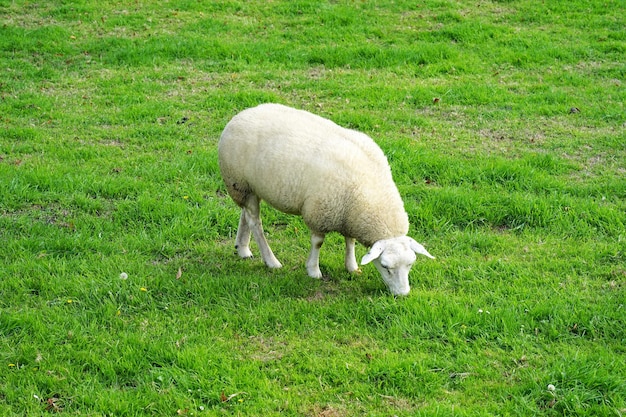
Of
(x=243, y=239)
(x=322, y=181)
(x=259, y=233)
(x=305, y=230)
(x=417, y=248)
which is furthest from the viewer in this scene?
(x=305, y=230)

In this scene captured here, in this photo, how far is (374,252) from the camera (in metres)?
5.67

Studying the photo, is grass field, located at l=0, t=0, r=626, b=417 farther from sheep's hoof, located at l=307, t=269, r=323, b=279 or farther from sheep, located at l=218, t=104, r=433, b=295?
sheep, located at l=218, t=104, r=433, b=295

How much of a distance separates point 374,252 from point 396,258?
181 mm

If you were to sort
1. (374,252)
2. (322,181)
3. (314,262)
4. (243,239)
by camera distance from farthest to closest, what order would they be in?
(243,239) → (314,262) → (322,181) → (374,252)

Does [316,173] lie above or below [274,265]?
above

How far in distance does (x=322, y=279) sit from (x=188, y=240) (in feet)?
4.67

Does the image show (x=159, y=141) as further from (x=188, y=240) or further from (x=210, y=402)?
(x=210, y=402)

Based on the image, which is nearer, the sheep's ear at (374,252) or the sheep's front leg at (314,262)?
the sheep's ear at (374,252)

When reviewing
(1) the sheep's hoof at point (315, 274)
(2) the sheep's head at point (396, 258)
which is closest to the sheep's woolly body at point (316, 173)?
(2) the sheep's head at point (396, 258)

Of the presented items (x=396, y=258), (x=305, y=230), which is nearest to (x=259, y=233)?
(x=305, y=230)

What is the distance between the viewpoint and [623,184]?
763cm

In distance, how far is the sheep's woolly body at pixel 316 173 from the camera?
233 inches

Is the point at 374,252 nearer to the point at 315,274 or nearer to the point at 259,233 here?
the point at 315,274

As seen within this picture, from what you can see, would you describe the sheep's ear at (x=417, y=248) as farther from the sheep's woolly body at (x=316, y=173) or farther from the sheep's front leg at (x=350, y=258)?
the sheep's front leg at (x=350, y=258)
